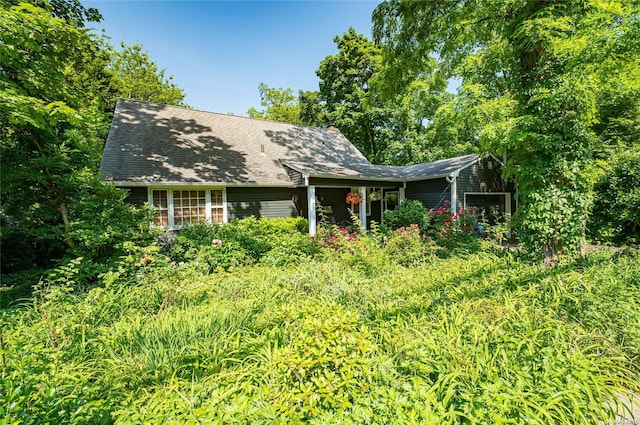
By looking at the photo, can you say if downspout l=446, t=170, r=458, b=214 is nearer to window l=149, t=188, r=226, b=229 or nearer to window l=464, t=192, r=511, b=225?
window l=464, t=192, r=511, b=225

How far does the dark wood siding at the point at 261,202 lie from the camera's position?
10.5 m

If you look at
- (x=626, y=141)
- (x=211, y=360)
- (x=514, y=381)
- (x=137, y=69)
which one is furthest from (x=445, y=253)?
(x=137, y=69)

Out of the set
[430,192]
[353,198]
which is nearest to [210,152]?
[353,198]

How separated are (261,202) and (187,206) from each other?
269 centimetres

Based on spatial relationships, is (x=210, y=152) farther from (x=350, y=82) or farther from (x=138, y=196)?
(x=350, y=82)

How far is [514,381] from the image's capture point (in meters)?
2.09

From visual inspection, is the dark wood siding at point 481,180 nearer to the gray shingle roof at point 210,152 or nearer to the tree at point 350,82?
the gray shingle roof at point 210,152

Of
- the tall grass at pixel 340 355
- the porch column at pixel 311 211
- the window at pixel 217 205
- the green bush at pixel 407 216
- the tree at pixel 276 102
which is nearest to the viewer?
the tall grass at pixel 340 355

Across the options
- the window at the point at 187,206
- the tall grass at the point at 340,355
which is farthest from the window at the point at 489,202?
the window at the point at 187,206

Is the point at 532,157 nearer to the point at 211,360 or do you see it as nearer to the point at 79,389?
the point at 211,360

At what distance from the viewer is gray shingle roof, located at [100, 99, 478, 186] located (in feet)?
30.4

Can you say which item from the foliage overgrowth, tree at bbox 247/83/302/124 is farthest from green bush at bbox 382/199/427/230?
tree at bbox 247/83/302/124

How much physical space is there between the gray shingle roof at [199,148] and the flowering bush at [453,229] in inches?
232

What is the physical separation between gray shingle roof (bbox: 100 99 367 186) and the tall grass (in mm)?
6083
